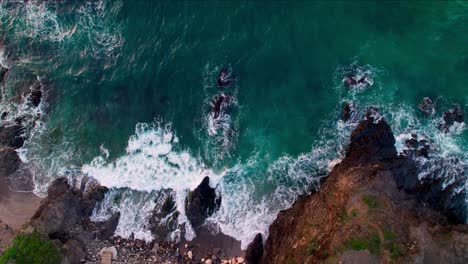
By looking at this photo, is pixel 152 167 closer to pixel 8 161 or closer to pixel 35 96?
pixel 8 161

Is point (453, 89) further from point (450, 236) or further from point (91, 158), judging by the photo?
point (91, 158)

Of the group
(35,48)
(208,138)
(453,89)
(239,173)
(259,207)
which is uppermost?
(35,48)

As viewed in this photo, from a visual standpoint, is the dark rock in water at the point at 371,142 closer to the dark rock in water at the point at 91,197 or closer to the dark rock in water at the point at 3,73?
the dark rock in water at the point at 91,197

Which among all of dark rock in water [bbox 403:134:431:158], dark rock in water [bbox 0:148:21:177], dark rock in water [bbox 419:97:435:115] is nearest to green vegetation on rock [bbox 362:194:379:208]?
dark rock in water [bbox 403:134:431:158]

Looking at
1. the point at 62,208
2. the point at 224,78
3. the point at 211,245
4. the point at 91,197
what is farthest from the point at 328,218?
the point at 62,208

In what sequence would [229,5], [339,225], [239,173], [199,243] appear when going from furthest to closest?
→ [229,5] → [239,173] → [199,243] → [339,225]

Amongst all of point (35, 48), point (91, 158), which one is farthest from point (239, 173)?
point (35, 48)

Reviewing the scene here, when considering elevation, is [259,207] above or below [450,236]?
above

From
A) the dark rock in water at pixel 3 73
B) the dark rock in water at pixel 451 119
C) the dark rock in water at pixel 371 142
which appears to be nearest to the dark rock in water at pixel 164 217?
the dark rock in water at pixel 371 142

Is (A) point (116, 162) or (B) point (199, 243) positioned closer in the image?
(B) point (199, 243)
